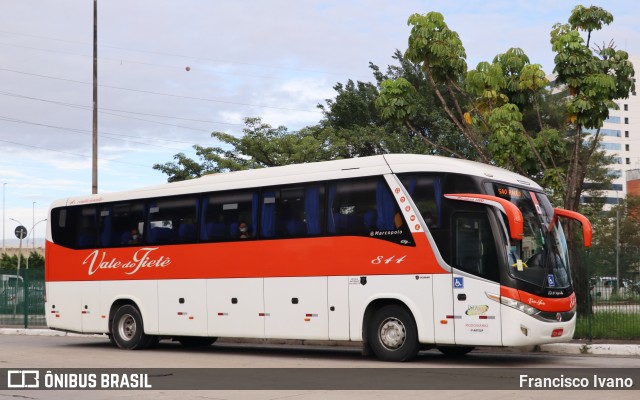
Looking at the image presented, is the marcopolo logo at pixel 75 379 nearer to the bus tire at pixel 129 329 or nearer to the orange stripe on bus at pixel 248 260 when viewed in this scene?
the orange stripe on bus at pixel 248 260

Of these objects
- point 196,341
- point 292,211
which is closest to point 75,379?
point 292,211

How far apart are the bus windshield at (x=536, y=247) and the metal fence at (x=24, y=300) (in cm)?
2065

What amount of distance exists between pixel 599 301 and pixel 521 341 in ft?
18.1

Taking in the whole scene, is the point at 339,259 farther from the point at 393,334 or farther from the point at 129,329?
the point at 129,329

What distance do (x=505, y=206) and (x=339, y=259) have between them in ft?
11.9

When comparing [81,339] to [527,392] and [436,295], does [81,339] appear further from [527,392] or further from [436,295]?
[527,392]

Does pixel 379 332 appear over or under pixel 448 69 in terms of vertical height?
under

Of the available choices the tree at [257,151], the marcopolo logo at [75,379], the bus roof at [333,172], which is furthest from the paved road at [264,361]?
the tree at [257,151]

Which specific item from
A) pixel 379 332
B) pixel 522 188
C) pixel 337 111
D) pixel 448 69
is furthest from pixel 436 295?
pixel 337 111

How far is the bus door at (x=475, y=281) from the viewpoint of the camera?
15.3 meters

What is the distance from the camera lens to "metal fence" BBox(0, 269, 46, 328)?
32.0 m

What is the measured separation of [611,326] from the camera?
20.0 meters

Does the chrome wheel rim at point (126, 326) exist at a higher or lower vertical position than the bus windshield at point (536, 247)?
lower

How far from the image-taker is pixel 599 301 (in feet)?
65.0
